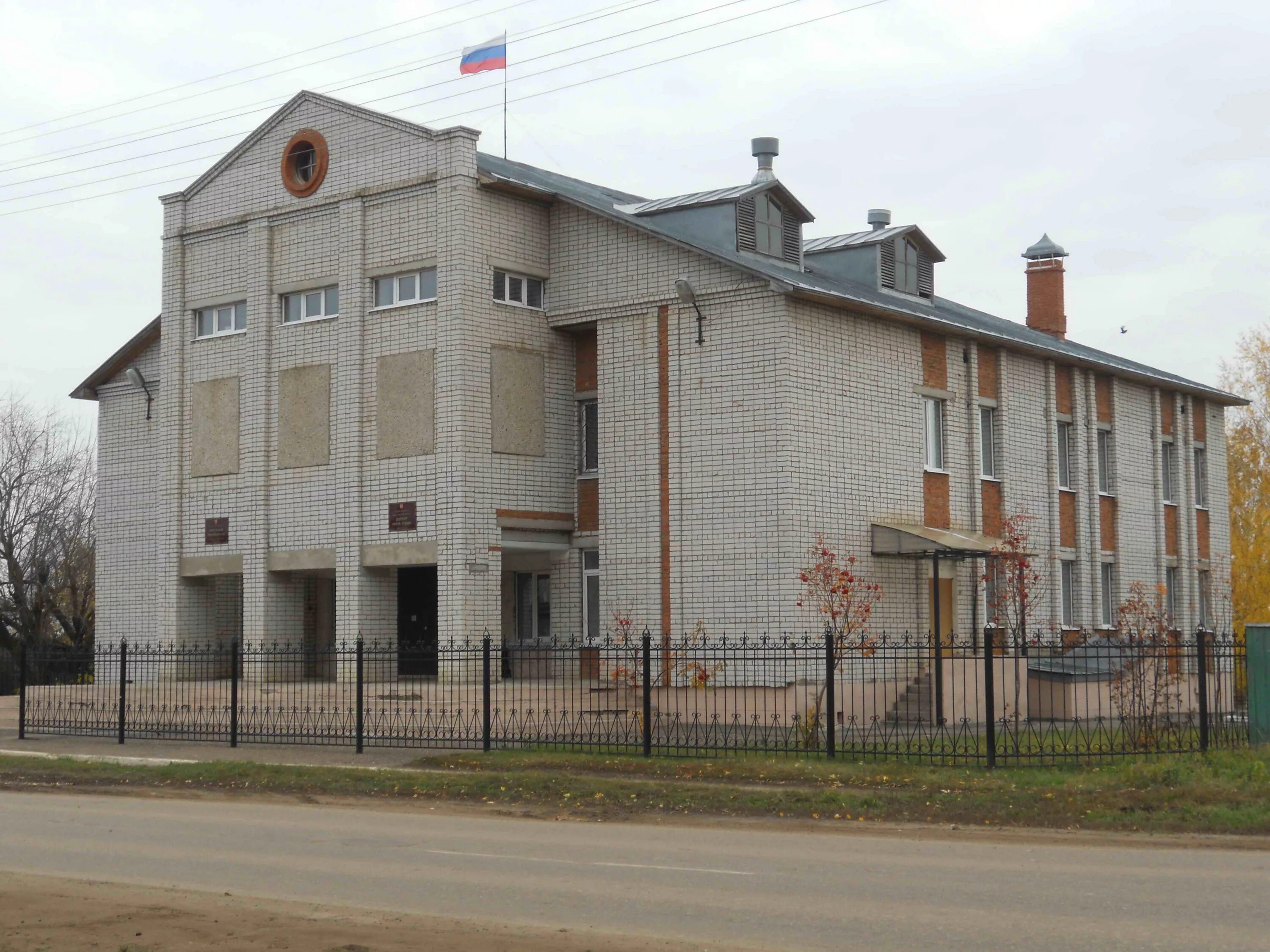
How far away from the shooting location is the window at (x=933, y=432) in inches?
1130

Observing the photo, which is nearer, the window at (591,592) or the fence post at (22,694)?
the fence post at (22,694)

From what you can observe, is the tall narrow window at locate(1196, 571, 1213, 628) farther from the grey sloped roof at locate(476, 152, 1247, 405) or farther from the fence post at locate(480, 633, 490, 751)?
the fence post at locate(480, 633, 490, 751)

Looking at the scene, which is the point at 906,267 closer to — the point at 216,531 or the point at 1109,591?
the point at 1109,591

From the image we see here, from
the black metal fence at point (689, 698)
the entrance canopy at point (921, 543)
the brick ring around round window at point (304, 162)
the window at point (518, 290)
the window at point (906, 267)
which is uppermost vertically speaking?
the brick ring around round window at point (304, 162)

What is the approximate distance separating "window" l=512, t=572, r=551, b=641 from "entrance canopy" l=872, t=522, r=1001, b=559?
6168 millimetres

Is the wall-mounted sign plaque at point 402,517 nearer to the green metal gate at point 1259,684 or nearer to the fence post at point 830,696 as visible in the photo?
the fence post at point 830,696

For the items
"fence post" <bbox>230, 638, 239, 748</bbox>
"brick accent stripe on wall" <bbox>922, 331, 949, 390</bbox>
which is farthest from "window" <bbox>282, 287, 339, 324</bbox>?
"brick accent stripe on wall" <bbox>922, 331, 949, 390</bbox>

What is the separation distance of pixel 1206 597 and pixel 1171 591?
1.65 meters

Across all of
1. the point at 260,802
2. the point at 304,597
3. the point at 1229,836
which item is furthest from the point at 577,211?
the point at 1229,836

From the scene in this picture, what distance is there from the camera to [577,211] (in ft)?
92.2

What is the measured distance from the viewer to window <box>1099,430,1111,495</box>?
33.9m

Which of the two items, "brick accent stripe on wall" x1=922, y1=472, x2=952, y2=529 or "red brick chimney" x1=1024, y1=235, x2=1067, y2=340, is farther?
"red brick chimney" x1=1024, y1=235, x2=1067, y2=340

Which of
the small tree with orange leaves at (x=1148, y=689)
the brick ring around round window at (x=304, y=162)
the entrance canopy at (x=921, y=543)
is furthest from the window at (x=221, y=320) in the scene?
the small tree with orange leaves at (x=1148, y=689)

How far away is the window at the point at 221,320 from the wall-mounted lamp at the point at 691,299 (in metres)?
9.24
